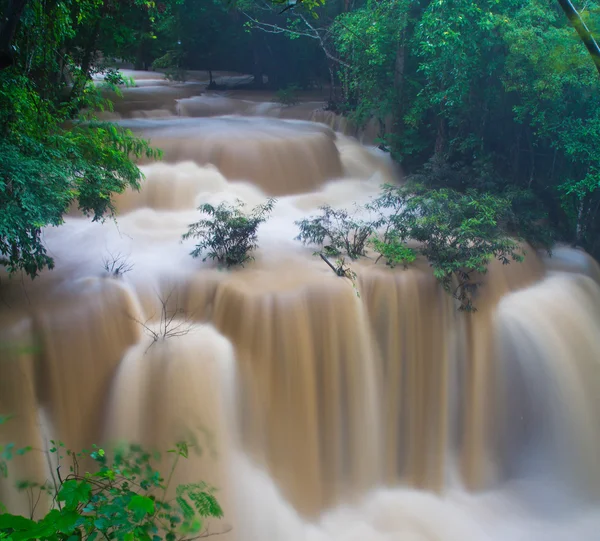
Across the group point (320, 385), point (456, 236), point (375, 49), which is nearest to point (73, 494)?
point (320, 385)

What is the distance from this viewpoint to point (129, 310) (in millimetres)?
5289

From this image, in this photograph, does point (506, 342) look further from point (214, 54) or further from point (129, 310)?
point (214, 54)

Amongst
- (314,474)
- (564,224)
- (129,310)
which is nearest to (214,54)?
(564,224)

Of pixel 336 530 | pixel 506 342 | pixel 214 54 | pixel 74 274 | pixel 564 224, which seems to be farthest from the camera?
pixel 214 54

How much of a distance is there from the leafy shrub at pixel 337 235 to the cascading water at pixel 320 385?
21cm

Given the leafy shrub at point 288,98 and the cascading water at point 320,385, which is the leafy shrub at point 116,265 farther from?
the leafy shrub at point 288,98

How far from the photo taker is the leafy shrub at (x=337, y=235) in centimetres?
638

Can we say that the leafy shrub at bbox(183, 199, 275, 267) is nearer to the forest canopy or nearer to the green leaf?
the forest canopy

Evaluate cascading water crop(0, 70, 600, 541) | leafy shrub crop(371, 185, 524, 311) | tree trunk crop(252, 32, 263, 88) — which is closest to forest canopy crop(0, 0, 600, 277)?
leafy shrub crop(371, 185, 524, 311)

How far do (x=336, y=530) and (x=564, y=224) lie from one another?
5.94 metres

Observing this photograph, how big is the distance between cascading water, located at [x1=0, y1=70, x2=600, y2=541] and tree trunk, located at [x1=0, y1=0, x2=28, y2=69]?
2.04 metres

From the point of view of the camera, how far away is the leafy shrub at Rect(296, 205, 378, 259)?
6.38m

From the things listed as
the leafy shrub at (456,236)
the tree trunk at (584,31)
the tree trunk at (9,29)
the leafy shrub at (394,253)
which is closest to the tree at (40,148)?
the tree trunk at (9,29)

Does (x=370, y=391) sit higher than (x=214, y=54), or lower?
lower
